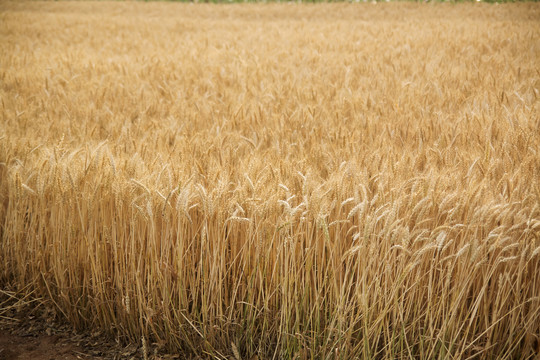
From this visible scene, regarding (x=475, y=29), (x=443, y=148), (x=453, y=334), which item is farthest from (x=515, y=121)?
(x=475, y=29)

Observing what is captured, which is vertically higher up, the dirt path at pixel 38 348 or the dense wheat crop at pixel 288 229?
the dense wheat crop at pixel 288 229

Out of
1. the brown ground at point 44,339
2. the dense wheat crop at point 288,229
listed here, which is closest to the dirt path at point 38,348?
the brown ground at point 44,339

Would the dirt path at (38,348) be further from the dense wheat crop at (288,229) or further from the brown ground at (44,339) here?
the dense wheat crop at (288,229)

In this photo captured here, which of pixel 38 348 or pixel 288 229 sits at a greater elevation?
pixel 288 229

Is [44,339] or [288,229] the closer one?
[288,229]

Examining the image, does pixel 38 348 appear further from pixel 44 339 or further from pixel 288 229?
pixel 288 229

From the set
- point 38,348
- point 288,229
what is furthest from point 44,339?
point 288,229

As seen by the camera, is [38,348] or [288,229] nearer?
[288,229]

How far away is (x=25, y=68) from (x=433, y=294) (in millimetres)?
4665

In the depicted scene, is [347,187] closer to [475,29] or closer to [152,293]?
[152,293]

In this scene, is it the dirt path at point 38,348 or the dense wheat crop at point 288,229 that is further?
the dirt path at point 38,348

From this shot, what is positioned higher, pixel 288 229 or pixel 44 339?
pixel 288 229

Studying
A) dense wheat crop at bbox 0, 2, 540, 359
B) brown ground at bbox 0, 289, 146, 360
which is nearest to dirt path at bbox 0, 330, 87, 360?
brown ground at bbox 0, 289, 146, 360

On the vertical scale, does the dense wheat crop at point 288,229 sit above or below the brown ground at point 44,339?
above
